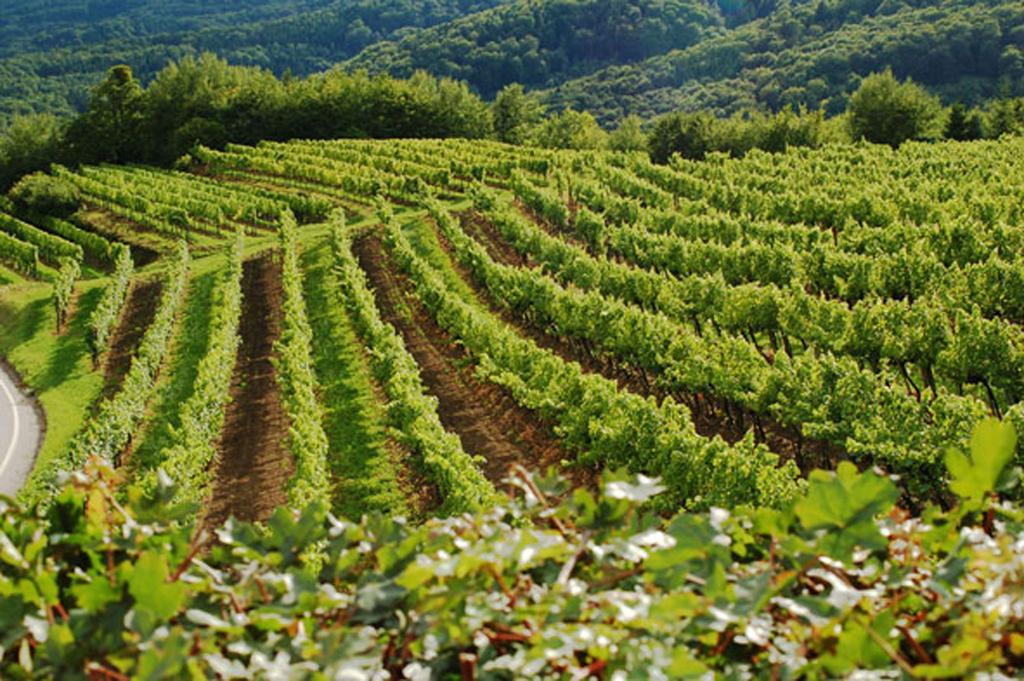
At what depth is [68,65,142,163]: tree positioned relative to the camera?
8925cm

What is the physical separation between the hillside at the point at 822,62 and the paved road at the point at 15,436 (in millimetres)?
103205

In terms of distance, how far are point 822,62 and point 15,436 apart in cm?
14030

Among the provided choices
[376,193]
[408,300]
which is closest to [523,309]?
[408,300]

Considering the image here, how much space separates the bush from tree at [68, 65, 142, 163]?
21893 mm

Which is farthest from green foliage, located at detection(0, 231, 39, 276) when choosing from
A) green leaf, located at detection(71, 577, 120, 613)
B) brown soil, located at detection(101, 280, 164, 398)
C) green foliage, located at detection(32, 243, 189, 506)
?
green leaf, located at detection(71, 577, 120, 613)

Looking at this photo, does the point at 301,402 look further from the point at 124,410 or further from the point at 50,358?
the point at 50,358

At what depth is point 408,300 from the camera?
4197cm

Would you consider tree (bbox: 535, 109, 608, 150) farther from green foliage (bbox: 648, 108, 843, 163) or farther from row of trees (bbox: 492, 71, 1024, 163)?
green foliage (bbox: 648, 108, 843, 163)

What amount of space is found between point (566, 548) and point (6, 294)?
53757mm

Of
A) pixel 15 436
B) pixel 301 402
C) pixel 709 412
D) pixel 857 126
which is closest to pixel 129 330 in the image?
pixel 15 436

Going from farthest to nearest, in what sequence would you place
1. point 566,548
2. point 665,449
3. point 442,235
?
point 442,235, point 665,449, point 566,548

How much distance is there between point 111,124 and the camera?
89.7 meters

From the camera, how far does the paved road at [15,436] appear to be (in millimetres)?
29625

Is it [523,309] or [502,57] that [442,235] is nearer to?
[523,309]
